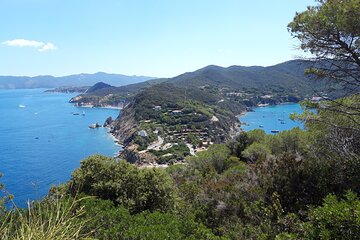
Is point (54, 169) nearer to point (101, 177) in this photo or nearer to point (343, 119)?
point (101, 177)

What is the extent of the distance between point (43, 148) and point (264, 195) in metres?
71.3

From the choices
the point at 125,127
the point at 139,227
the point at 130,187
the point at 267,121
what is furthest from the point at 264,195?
the point at 267,121

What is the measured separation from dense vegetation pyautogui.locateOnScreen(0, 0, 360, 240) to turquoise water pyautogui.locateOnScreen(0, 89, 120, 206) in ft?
62.2

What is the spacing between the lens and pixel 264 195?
9883 millimetres

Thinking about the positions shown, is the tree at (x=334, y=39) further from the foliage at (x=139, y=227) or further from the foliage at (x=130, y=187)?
the foliage at (x=130, y=187)

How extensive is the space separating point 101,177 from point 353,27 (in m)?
10.7

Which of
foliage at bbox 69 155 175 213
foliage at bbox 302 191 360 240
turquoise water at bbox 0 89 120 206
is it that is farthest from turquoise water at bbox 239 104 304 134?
foliage at bbox 302 191 360 240

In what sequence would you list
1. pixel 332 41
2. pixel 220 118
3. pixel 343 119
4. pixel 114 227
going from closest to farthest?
pixel 114 227, pixel 332 41, pixel 343 119, pixel 220 118

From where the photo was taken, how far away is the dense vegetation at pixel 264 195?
627 cm

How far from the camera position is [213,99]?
399 ft

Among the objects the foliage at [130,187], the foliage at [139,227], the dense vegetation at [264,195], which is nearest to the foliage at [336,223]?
the dense vegetation at [264,195]

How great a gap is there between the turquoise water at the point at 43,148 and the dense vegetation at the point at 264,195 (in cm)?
1895

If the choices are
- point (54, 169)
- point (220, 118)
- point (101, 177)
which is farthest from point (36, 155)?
point (101, 177)

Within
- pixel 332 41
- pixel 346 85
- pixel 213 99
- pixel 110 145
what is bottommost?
pixel 110 145
